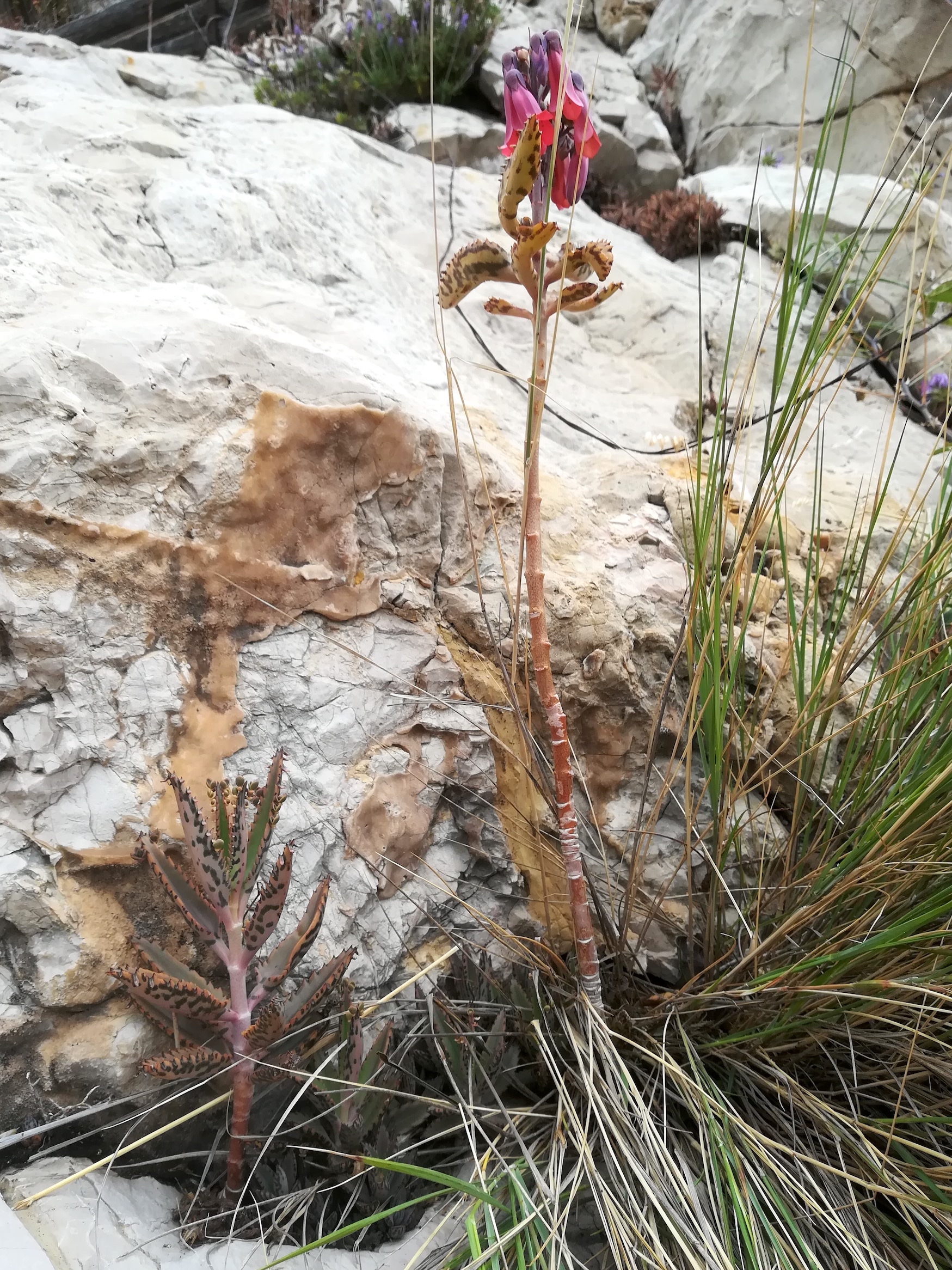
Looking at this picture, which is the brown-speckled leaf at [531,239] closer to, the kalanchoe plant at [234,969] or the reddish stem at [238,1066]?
the kalanchoe plant at [234,969]

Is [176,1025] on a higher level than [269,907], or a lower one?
lower

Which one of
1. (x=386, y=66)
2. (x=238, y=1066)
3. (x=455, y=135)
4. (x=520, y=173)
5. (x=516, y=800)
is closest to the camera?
(x=520, y=173)

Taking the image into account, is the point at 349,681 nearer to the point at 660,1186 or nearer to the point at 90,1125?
the point at 90,1125

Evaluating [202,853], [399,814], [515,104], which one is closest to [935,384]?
[515,104]

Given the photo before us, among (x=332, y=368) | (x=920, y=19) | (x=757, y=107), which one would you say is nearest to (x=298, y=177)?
(x=332, y=368)

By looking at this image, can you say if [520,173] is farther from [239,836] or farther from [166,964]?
[166,964]

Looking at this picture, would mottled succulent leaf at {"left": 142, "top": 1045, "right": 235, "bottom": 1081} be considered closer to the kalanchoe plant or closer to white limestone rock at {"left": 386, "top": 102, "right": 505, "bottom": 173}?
the kalanchoe plant

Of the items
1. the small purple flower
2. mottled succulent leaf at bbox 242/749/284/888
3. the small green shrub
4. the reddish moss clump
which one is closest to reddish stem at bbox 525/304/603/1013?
mottled succulent leaf at bbox 242/749/284/888

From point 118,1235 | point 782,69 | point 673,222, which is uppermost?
point 782,69
